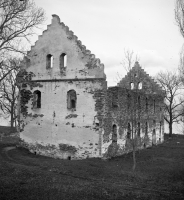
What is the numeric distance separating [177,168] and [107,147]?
4.84 meters

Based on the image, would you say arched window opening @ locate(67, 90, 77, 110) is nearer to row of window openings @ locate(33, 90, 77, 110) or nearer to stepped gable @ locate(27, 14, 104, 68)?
row of window openings @ locate(33, 90, 77, 110)

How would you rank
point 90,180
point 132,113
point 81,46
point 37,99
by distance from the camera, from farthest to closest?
point 37,99 → point 81,46 → point 132,113 → point 90,180

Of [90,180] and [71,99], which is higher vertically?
[71,99]

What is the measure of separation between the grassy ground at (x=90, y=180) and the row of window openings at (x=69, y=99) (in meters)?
4.12

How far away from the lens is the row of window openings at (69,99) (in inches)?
706

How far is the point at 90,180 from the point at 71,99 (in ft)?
26.1

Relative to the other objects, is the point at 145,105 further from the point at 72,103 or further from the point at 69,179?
the point at 69,179

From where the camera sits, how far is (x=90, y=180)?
1181 centimetres

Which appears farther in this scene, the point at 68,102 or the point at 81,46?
the point at 68,102

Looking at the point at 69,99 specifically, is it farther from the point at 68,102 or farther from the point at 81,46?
the point at 81,46

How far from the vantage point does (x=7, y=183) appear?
9672 mm

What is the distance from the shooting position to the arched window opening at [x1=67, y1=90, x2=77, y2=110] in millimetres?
17881

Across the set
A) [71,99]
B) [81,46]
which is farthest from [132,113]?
[81,46]

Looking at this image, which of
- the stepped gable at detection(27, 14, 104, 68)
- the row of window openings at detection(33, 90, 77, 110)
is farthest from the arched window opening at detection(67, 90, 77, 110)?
the stepped gable at detection(27, 14, 104, 68)
